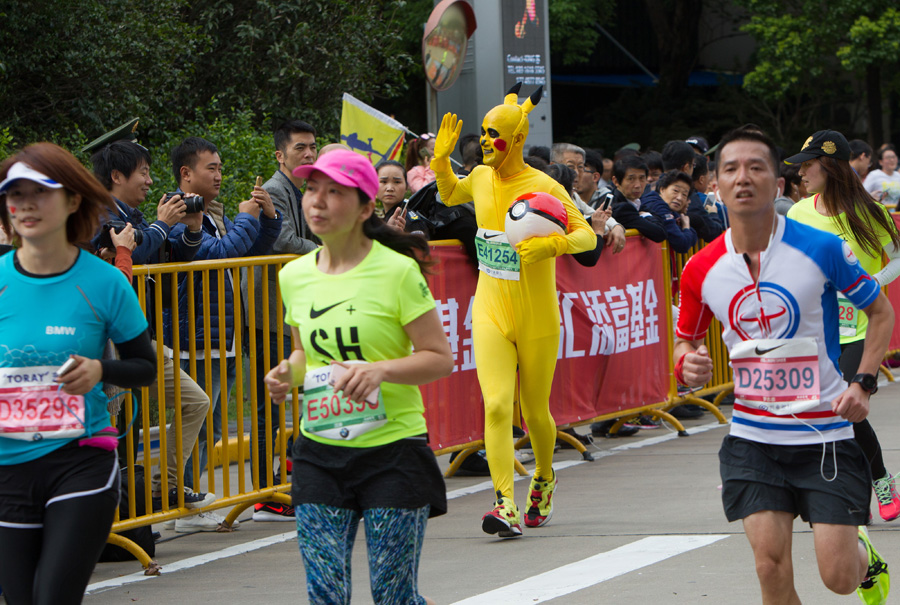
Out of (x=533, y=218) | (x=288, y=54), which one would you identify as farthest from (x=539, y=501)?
(x=288, y=54)

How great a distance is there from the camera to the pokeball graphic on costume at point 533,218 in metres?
6.62

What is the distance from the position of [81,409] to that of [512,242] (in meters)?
3.26

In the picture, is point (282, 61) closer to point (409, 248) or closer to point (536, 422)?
point (536, 422)

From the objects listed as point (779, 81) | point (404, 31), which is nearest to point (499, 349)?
point (404, 31)

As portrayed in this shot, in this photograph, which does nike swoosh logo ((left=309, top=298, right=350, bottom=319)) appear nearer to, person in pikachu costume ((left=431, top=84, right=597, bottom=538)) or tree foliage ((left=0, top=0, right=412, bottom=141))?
person in pikachu costume ((left=431, top=84, right=597, bottom=538))

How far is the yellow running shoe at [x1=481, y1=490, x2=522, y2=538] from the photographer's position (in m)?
6.54

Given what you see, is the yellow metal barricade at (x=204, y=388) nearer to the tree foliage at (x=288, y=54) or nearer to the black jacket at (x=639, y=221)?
the black jacket at (x=639, y=221)

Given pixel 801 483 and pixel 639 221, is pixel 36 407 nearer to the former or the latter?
pixel 801 483

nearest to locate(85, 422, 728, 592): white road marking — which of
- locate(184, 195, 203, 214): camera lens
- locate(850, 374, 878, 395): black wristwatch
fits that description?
locate(184, 195, 203, 214): camera lens

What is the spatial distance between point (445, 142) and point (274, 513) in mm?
2349

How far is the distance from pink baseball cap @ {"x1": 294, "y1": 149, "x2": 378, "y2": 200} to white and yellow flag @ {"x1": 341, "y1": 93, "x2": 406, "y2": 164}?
5480mm

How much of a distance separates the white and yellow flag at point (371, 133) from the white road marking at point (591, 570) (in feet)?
13.7

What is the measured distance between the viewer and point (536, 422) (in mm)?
6934

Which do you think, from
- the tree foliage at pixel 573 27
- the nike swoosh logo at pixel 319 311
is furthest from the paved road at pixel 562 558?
the tree foliage at pixel 573 27
